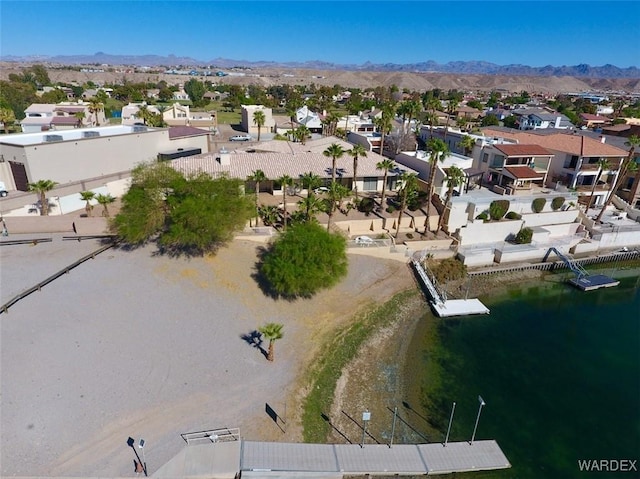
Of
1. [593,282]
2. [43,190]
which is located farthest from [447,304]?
[43,190]

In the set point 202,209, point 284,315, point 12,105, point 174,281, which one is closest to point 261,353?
point 284,315

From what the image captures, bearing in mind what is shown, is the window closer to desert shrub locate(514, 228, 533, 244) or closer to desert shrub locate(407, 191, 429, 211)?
desert shrub locate(407, 191, 429, 211)

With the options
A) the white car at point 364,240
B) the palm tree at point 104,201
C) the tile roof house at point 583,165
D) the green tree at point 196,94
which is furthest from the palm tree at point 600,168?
the green tree at point 196,94

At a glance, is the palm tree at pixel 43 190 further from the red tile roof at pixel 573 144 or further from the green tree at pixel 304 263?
the red tile roof at pixel 573 144

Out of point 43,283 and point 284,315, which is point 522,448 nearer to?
point 284,315

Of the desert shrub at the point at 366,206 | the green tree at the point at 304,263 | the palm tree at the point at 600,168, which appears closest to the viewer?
the green tree at the point at 304,263
